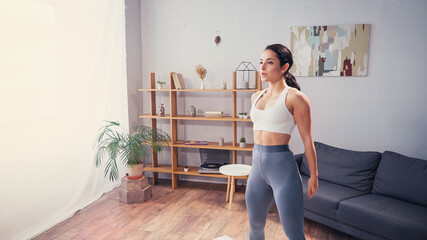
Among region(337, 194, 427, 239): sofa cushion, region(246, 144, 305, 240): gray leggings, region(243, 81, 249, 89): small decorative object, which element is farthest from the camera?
region(243, 81, 249, 89): small decorative object

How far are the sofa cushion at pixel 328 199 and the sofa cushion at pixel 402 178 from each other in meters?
0.22

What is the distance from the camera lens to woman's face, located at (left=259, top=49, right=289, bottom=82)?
5.90ft

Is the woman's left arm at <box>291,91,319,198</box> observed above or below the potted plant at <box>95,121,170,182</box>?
above

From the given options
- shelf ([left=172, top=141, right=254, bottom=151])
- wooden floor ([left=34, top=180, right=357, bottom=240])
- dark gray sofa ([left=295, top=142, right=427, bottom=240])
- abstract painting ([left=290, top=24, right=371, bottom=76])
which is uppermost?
abstract painting ([left=290, top=24, right=371, bottom=76])

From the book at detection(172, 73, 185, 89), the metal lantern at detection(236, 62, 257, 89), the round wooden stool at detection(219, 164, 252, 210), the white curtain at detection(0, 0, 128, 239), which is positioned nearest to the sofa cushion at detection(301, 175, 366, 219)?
the round wooden stool at detection(219, 164, 252, 210)

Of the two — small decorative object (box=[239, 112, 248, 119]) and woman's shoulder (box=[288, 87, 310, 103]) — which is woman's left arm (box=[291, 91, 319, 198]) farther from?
small decorative object (box=[239, 112, 248, 119])

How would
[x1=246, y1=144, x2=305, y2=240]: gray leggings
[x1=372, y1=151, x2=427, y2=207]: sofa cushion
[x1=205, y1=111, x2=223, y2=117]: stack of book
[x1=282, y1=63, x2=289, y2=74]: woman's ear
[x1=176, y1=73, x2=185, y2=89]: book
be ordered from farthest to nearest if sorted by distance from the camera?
[x1=176, y1=73, x2=185, y2=89]: book
[x1=205, y1=111, x2=223, y2=117]: stack of book
[x1=372, y1=151, x2=427, y2=207]: sofa cushion
[x1=282, y1=63, x2=289, y2=74]: woman's ear
[x1=246, y1=144, x2=305, y2=240]: gray leggings

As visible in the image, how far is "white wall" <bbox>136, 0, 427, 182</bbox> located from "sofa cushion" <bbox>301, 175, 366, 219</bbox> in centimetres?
91

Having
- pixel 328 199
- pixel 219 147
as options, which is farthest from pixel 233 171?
pixel 328 199

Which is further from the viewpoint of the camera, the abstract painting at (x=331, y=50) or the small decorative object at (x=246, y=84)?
the small decorative object at (x=246, y=84)

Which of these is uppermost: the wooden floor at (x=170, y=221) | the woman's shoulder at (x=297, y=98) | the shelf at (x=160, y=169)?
the woman's shoulder at (x=297, y=98)

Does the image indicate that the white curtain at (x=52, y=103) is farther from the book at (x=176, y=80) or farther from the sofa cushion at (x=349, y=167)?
the sofa cushion at (x=349, y=167)

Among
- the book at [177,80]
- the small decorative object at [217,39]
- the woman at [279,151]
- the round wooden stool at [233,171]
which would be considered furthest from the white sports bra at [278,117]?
the small decorative object at [217,39]

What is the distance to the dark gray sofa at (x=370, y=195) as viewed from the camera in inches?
93.1
